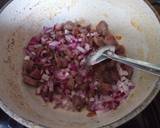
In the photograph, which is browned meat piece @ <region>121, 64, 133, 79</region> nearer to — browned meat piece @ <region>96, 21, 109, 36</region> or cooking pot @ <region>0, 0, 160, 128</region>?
cooking pot @ <region>0, 0, 160, 128</region>

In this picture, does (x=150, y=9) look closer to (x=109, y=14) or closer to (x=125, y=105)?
(x=109, y=14)

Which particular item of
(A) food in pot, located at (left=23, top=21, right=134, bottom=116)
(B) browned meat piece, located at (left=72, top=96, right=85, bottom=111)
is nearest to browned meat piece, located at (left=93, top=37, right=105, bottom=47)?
(A) food in pot, located at (left=23, top=21, right=134, bottom=116)

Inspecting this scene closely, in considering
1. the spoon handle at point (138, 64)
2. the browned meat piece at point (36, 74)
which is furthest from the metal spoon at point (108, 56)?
the browned meat piece at point (36, 74)

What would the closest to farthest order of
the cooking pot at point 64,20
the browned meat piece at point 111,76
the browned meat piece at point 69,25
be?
the cooking pot at point 64,20 → the browned meat piece at point 111,76 → the browned meat piece at point 69,25

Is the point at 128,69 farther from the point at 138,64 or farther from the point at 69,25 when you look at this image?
the point at 69,25

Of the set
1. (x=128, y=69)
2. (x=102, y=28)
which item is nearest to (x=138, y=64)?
(x=128, y=69)

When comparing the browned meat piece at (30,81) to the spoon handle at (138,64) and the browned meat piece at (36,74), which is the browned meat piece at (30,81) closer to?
the browned meat piece at (36,74)
